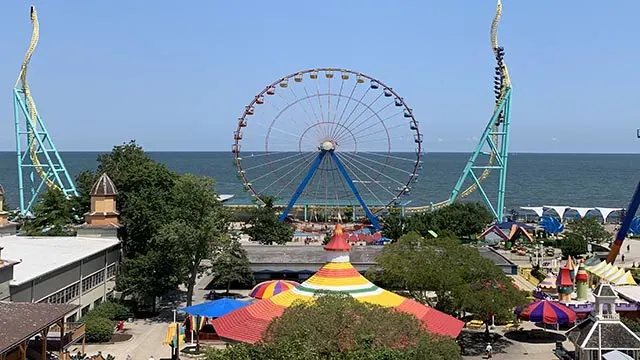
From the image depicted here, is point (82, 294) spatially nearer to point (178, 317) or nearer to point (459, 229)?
point (178, 317)

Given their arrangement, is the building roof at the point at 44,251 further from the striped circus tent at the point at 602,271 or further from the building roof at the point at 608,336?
the striped circus tent at the point at 602,271

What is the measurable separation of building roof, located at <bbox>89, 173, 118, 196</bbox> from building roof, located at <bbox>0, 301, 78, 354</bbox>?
62.6ft

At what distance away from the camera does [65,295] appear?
34.2 meters

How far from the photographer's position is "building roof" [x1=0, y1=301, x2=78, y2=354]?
20611 mm

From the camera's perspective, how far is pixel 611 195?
15500 centimetres

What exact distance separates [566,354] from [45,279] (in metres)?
21.6

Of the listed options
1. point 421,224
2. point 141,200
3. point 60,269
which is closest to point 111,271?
point 141,200

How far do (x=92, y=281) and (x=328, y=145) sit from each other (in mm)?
27015

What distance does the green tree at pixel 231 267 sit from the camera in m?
43.4

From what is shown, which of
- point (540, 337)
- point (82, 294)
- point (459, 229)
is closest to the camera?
point (540, 337)

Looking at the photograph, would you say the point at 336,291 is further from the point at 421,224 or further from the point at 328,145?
the point at 421,224

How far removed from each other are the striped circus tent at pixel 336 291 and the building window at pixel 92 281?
46.1ft

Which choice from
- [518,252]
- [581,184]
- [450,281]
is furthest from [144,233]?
[581,184]

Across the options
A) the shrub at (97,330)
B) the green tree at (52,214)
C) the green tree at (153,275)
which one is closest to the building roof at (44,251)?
the green tree at (153,275)
